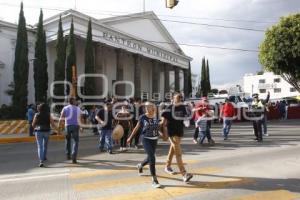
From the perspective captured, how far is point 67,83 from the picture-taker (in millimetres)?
33531

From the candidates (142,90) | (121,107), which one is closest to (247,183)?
(121,107)

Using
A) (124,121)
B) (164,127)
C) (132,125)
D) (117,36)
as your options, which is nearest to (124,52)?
(117,36)

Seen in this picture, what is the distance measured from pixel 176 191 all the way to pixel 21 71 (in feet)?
84.5

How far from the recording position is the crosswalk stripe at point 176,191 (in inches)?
317

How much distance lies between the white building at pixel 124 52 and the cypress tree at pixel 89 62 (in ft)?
4.92

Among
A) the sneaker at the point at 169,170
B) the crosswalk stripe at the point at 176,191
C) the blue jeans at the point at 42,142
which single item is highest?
the blue jeans at the point at 42,142

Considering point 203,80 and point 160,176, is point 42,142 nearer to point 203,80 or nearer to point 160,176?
point 160,176

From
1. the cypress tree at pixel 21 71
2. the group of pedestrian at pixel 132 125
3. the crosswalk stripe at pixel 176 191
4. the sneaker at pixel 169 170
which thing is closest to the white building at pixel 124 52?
the cypress tree at pixel 21 71

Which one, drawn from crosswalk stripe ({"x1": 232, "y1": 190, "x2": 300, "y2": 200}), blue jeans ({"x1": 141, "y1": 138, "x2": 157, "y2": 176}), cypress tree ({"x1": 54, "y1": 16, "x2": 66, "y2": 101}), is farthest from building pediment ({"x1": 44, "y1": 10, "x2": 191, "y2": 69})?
crosswalk stripe ({"x1": 232, "y1": 190, "x2": 300, "y2": 200})

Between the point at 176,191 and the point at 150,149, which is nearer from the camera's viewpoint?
the point at 176,191

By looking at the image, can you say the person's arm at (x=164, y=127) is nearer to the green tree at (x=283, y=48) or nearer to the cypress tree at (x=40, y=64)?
the cypress tree at (x=40, y=64)

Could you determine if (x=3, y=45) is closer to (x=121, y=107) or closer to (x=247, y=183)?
(x=121, y=107)

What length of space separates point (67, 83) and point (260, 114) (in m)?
19.2

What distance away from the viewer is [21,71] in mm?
32125
